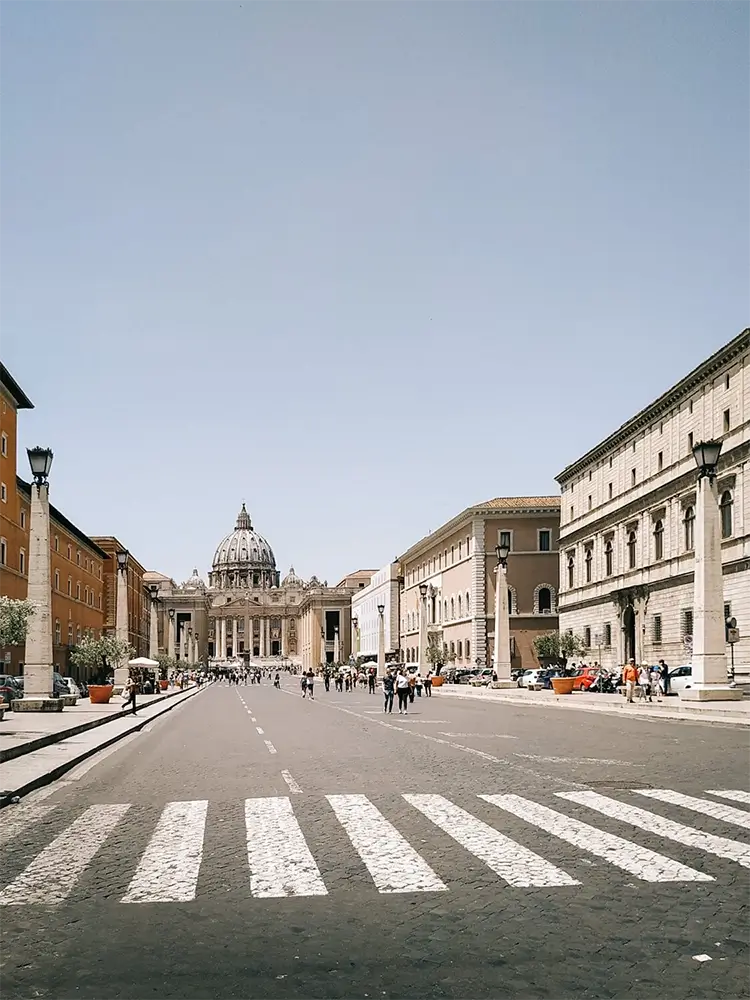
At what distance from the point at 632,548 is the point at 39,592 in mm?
42092

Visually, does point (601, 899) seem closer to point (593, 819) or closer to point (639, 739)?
point (593, 819)

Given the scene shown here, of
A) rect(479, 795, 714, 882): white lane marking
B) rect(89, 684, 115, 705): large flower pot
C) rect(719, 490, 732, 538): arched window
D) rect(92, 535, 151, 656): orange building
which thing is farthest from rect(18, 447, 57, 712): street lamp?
rect(92, 535, 151, 656): orange building

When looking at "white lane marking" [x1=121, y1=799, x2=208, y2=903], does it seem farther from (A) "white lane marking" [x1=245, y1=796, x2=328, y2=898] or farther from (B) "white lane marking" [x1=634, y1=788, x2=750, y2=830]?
(B) "white lane marking" [x1=634, y1=788, x2=750, y2=830]

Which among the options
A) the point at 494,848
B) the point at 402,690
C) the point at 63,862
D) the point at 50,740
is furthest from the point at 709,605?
the point at 63,862

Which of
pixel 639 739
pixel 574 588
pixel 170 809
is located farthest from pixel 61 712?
pixel 574 588

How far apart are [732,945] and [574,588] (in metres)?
73.4

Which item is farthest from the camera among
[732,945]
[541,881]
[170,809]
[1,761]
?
[1,761]

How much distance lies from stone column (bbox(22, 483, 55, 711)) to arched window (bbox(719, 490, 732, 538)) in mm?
31517

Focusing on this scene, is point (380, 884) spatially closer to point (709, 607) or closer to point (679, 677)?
point (709, 607)

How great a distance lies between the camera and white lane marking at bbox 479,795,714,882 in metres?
8.09

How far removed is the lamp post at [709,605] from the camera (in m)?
33.0

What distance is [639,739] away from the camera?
21953 millimetres

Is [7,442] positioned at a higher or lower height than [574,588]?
higher

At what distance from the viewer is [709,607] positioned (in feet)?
108
